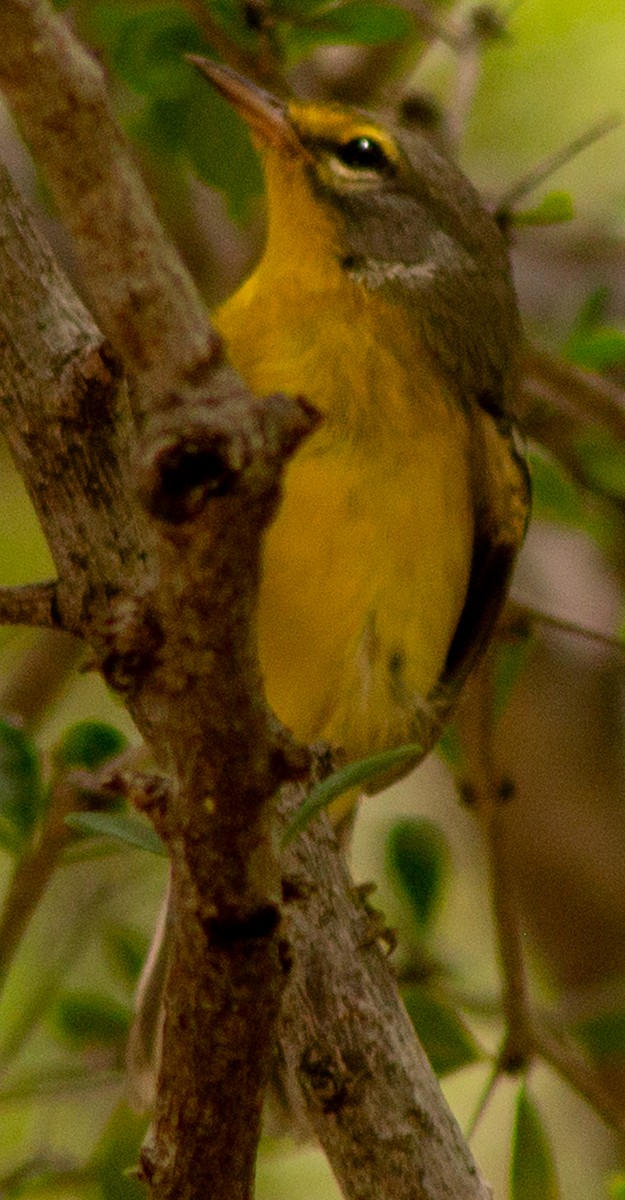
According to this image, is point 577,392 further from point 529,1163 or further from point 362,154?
point 529,1163

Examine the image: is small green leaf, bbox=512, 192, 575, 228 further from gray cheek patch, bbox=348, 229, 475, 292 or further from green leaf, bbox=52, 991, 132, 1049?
green leaf, bbox=52, 991, 132, 1049

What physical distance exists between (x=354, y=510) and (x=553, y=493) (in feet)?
3.06

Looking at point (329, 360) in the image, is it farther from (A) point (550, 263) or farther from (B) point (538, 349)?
(A) point (550, 263)

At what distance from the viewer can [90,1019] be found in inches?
113

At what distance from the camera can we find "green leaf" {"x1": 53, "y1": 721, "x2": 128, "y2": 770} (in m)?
2.59

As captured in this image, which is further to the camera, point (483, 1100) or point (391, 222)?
point (391, 222)

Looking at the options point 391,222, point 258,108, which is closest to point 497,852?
point 391,222

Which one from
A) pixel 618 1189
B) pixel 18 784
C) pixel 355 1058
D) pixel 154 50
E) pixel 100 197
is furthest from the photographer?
pixel 154 50

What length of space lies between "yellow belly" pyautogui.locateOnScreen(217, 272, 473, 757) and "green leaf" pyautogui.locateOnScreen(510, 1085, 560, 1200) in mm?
685

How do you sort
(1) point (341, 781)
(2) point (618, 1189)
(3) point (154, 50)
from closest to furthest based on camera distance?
(1) point (341, 781), (2) point (618, 1189), (3) point (154, 50)

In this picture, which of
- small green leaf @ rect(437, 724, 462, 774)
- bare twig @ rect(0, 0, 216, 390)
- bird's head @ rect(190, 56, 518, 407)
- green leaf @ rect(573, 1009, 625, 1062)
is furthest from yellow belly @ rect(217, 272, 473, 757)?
bare twig @ rect(0, 0, 216, 390)

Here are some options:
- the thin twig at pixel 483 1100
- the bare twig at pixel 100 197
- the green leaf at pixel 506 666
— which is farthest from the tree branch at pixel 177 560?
the green leaf at pixel 506 666

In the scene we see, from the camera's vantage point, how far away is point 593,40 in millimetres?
4531

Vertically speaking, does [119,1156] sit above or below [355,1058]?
below
